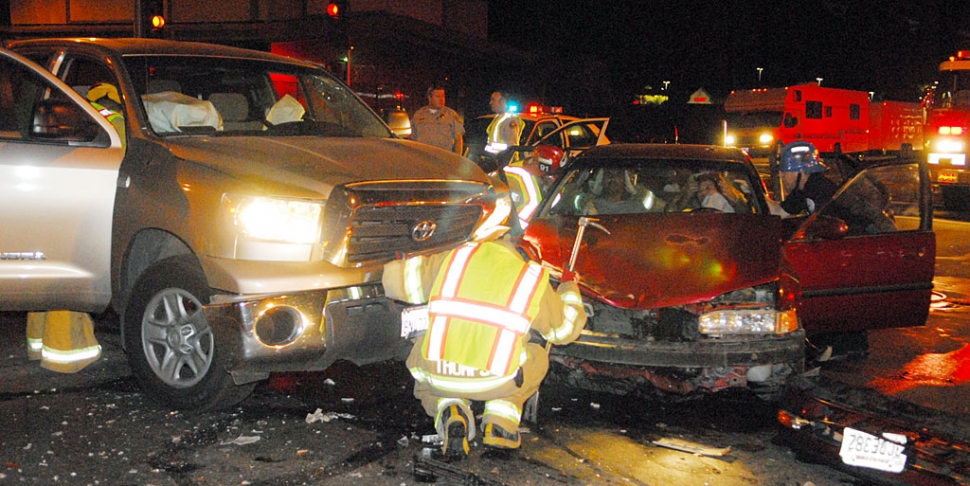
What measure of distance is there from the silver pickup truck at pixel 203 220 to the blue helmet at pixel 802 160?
306 centimetres

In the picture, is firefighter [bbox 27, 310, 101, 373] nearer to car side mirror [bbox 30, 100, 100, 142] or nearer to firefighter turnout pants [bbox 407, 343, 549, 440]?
car side mirror [bbox 30, 100, 100, 142]

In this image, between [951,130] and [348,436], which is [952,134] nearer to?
[951,130]

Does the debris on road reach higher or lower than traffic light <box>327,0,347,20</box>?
lower

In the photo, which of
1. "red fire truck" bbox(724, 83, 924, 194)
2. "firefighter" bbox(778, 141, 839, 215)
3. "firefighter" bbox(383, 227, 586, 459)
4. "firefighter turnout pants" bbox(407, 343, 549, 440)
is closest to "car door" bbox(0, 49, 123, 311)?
"firefighter" bbox(383, 227, 586, 459)

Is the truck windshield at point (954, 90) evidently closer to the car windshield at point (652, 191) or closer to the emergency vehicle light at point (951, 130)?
the emergency vehicle light at point (951, 130)

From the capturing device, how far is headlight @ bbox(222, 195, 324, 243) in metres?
4.65

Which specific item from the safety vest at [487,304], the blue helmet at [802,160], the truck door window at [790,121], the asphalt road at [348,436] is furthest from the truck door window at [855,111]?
the safety vest at [487,304]

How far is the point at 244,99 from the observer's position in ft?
20.2

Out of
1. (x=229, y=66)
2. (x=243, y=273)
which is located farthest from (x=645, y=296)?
(x=229, y=66)

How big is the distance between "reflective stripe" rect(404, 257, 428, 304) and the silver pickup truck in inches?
16.2

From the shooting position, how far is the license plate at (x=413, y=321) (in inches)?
196

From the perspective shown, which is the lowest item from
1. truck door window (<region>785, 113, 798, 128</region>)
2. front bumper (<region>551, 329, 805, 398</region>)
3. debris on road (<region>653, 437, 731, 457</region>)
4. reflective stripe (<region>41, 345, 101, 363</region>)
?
debris on road (<region>653, 437, 731, 457</region>)

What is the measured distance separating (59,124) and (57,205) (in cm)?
44

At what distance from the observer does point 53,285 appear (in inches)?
208
